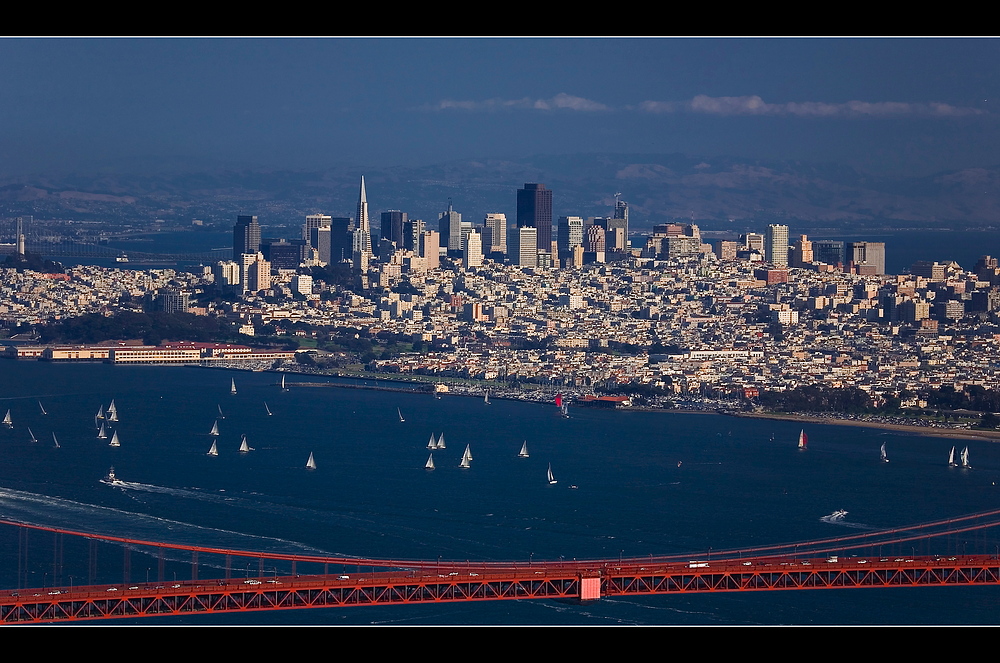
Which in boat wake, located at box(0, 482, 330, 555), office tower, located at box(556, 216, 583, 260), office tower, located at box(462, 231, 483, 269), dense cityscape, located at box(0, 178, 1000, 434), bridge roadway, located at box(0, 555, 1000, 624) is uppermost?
office tower, located at box(556, 216, 583, 260)

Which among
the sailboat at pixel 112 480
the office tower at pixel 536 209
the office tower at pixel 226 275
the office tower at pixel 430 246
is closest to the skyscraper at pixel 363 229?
the office tower at pixel 430 246

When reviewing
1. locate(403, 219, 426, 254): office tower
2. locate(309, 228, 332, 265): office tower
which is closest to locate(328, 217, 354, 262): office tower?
locate(309, 228, 332, 265): office tower

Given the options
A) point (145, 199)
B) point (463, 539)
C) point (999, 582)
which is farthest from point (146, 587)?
point (145, 199)

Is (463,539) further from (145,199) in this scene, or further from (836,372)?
(145,199)

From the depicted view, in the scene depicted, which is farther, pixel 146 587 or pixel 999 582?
pixel 999 582

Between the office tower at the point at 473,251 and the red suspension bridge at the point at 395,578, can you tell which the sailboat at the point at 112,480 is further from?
the office tower at the point at 473,251

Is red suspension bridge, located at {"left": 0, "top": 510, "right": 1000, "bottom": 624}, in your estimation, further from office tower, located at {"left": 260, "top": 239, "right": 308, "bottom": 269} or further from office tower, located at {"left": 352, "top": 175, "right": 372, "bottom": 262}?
office tower, located at {"left": 352, "top": 175, "right": 372, "bottom": 262}

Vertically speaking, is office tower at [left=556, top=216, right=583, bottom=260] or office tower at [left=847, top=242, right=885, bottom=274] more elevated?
office tower at [left=556, top=216, right=583, bottom=260]
